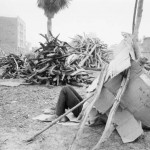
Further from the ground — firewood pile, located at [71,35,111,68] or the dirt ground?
firewood pile, located at [71,35,111,68]

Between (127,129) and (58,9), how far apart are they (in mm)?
16465

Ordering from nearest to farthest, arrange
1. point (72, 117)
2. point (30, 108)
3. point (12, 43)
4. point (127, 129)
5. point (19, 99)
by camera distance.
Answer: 1. point (127, 129)
2. point (72, 117)
3. point (30, 108)
4. point (19, 99)
5. point (12, 43)

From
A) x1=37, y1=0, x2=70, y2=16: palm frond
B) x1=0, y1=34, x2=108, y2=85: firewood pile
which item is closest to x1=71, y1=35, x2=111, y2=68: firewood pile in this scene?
x1=0, y1=34, x2=108, y2=85: firewood pile

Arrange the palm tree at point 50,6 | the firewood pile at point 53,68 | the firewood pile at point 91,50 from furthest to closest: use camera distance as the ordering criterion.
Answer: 1. the palm tree at point 50,6
2. the firewood pile at point 91,50
3. the firewood pile at point 53,68

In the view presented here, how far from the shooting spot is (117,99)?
2.55 meters

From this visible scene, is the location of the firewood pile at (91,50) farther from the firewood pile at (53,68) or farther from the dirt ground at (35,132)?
the dirt ground at (35,132)

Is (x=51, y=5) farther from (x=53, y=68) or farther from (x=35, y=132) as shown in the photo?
(x=35, y=132)

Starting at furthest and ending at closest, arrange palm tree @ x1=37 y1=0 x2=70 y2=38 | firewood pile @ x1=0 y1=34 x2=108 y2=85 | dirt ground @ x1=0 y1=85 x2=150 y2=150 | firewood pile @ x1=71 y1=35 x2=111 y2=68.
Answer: palm tree @ x1=37 y1=0 x2=70 y2=38 → firewood pile @ x1=71 y1=35 x2=111 y2=68 → firewood pile @ x1=0 y1=34 x2=108 y2=85 → dirt ground @ x1=0 y1=85 x2=150 y2=150

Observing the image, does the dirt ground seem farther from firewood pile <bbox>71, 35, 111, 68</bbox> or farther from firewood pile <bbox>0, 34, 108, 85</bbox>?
firewood pile <bbox>71, 35, 111, 68</bbox>

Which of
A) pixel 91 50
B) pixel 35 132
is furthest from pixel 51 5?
pixel 35 132

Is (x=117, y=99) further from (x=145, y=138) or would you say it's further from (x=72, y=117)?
(x=72, y=117)

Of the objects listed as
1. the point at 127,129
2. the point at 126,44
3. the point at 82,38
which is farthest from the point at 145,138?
the point at 82,38

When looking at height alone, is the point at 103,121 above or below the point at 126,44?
below

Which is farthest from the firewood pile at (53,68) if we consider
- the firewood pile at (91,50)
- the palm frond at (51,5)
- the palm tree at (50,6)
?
the palm frond at (51,5)
